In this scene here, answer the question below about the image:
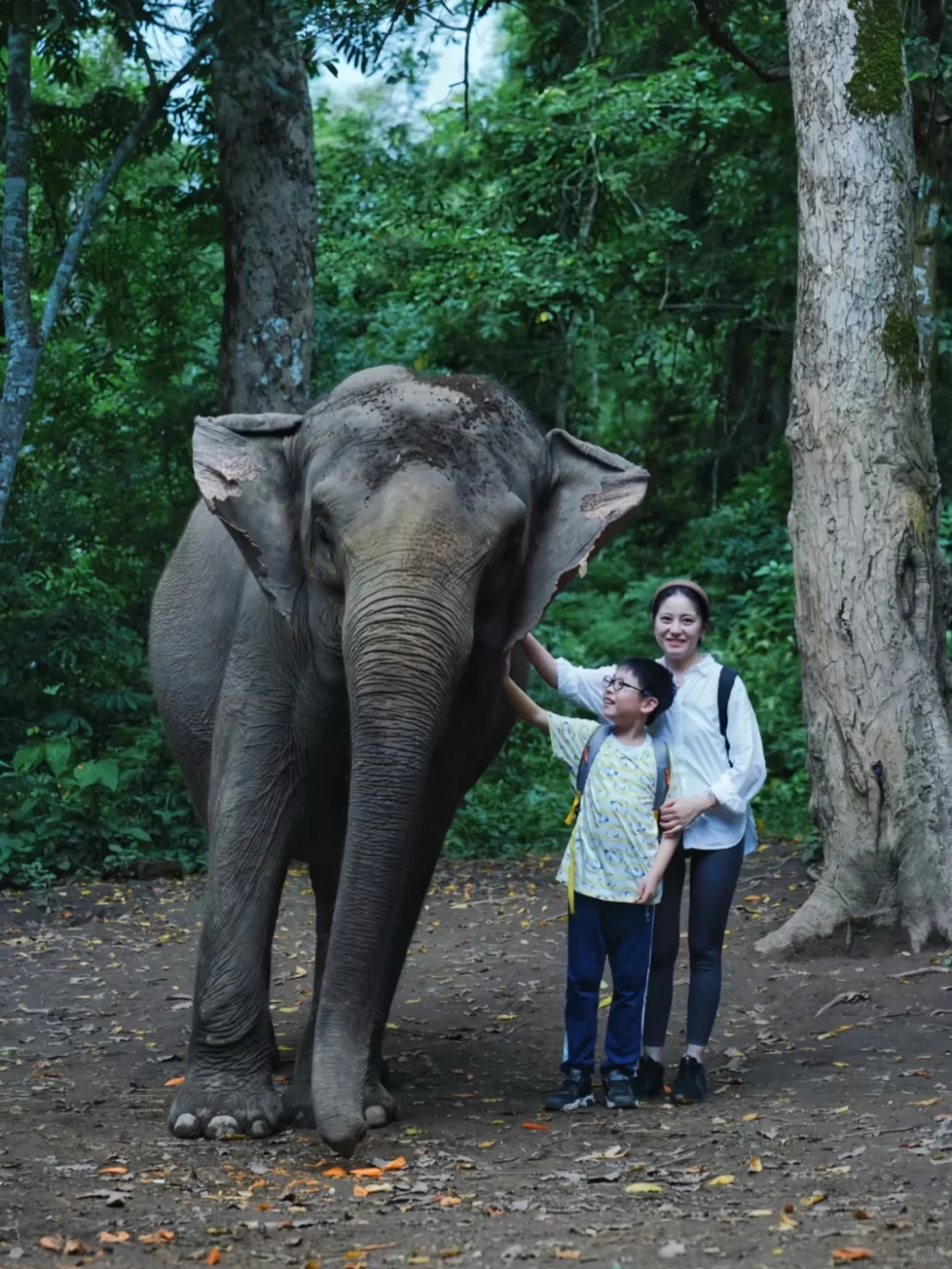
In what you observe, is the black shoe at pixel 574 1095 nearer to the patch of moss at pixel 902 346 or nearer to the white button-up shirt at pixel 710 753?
the white button-up shirt at pixel 710 753

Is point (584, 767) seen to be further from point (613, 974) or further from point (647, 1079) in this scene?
point (647, 1079)

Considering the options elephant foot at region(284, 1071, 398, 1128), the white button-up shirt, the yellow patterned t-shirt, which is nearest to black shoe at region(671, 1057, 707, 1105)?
the yellow patterned t-shirt

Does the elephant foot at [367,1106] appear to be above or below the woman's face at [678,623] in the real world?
below

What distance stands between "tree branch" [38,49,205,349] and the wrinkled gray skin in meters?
5.47

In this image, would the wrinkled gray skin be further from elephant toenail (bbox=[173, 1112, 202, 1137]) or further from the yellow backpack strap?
the yellow backpack strap

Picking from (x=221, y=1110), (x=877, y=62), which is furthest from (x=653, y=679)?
(x=877, y=62)

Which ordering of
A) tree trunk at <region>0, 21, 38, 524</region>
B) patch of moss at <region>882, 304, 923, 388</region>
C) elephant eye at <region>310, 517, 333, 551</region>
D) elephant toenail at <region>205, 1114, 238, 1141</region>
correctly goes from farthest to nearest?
tree trunk at <region>0, 21, 38, 524</region> → patch of moss at <region>882, 304, 923, 388</region> → elephant toenail at <region>205, 1114, 238, 1141</region> → elephant eye at <region>310, 517, 333, 551</region>

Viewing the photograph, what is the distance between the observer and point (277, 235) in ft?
39.0

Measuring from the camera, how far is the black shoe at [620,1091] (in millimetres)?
6070

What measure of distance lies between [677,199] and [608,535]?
14667 millimetres

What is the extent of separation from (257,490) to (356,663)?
1036 millimetres

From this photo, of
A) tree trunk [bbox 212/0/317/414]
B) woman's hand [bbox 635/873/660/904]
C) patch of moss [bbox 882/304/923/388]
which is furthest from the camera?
tree trunk [bbox 212/0/317/414]

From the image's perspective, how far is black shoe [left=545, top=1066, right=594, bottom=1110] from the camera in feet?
20.0

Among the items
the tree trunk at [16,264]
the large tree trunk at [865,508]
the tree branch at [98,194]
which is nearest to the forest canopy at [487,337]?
the tree branch at [98,194]
